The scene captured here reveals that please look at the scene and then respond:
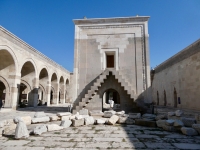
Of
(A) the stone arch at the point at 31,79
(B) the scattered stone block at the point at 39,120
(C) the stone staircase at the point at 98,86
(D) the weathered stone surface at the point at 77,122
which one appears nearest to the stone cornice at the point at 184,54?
(C) the stone staircase at the point at 98,86

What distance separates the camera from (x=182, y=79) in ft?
42.0

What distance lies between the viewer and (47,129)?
5.27 metres

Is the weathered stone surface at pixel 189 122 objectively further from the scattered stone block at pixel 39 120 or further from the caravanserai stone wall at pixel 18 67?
the caravanserai stone wall at pixel 18 67

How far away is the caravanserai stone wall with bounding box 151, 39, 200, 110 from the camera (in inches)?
424

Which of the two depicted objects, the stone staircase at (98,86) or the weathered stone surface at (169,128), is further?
the stone staircase at (98,86)

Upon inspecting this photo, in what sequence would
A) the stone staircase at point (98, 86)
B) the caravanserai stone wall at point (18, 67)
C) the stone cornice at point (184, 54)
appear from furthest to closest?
the caravanserai stone wall at point (18, 67) → the stone cornice at point (184, 54) → the stone staircase at point (98, 86)

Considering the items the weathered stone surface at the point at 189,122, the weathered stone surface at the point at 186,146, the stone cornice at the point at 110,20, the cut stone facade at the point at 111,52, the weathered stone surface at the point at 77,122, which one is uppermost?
the stone cornice at the point at 110,20

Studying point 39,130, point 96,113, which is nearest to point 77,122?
point 39,130

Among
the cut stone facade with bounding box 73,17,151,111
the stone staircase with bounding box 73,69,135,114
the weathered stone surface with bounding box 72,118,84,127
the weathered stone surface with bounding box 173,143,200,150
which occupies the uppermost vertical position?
the cut stone facade with bounding box 73,17,151,111

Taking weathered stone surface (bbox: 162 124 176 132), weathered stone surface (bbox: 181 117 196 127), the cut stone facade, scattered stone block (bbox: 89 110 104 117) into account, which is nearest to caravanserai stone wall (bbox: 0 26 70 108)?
the cut stone facade

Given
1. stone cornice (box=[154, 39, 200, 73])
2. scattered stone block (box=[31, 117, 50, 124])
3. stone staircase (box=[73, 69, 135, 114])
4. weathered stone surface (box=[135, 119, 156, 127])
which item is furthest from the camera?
stone cornice (box=[154, 39, 200, 73])

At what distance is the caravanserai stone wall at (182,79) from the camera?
10.8 metres

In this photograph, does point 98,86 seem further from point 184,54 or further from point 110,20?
point 184,54

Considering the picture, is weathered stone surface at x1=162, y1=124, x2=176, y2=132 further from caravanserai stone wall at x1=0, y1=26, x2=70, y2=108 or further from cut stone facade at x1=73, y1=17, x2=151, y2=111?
caravanserai stone wall at x1=0, y1=26, x2=70, y2=108
